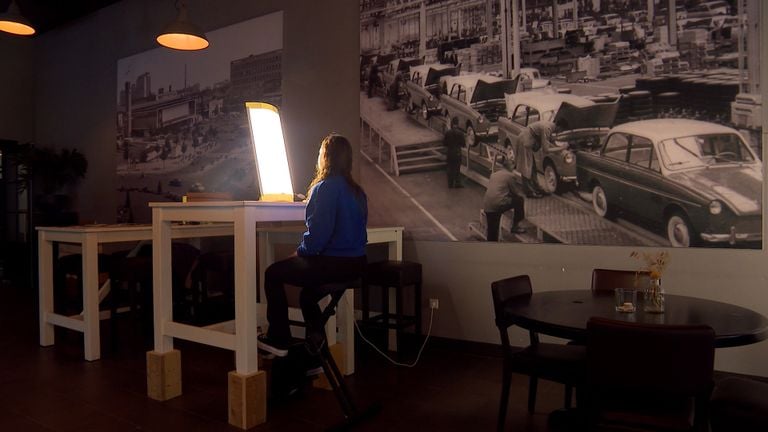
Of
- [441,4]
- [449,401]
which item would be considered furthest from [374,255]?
[441,4]

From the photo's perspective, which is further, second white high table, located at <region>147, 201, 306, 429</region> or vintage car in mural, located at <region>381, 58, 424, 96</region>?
vintage car in mural, located at <region>381, 58, 424, 96</region>

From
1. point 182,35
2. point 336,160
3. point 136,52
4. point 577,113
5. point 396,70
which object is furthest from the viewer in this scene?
point 136,52

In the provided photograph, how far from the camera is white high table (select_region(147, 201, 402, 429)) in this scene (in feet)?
8.30

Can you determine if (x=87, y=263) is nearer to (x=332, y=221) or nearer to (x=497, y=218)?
(x=332, y=221)

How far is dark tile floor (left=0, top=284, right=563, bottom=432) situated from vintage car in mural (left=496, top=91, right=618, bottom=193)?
143cm

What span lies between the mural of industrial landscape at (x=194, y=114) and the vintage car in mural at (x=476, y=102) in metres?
1.84

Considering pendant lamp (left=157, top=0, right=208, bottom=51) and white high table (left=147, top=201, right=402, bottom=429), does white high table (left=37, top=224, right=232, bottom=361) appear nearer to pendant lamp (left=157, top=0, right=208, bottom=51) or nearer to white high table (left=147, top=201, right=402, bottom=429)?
white high table (left=147, top=201, right=402, bottom=429)

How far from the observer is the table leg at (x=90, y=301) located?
372 cm

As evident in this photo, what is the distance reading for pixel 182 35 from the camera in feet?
15.0

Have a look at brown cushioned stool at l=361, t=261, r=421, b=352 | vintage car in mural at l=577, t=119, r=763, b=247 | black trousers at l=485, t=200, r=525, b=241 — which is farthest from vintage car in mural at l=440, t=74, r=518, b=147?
brown cushioned stool at l=361, t=261, r=421, b=352

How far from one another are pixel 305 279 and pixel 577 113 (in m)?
2.25

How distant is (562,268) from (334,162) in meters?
1.89

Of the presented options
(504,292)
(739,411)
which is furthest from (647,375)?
(504,292)

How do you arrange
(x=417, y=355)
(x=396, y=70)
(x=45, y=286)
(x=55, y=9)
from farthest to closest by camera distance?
(x=55, y=9)
(x=396, y=70)
(x=45, y=286)
(x=417, y=355)
